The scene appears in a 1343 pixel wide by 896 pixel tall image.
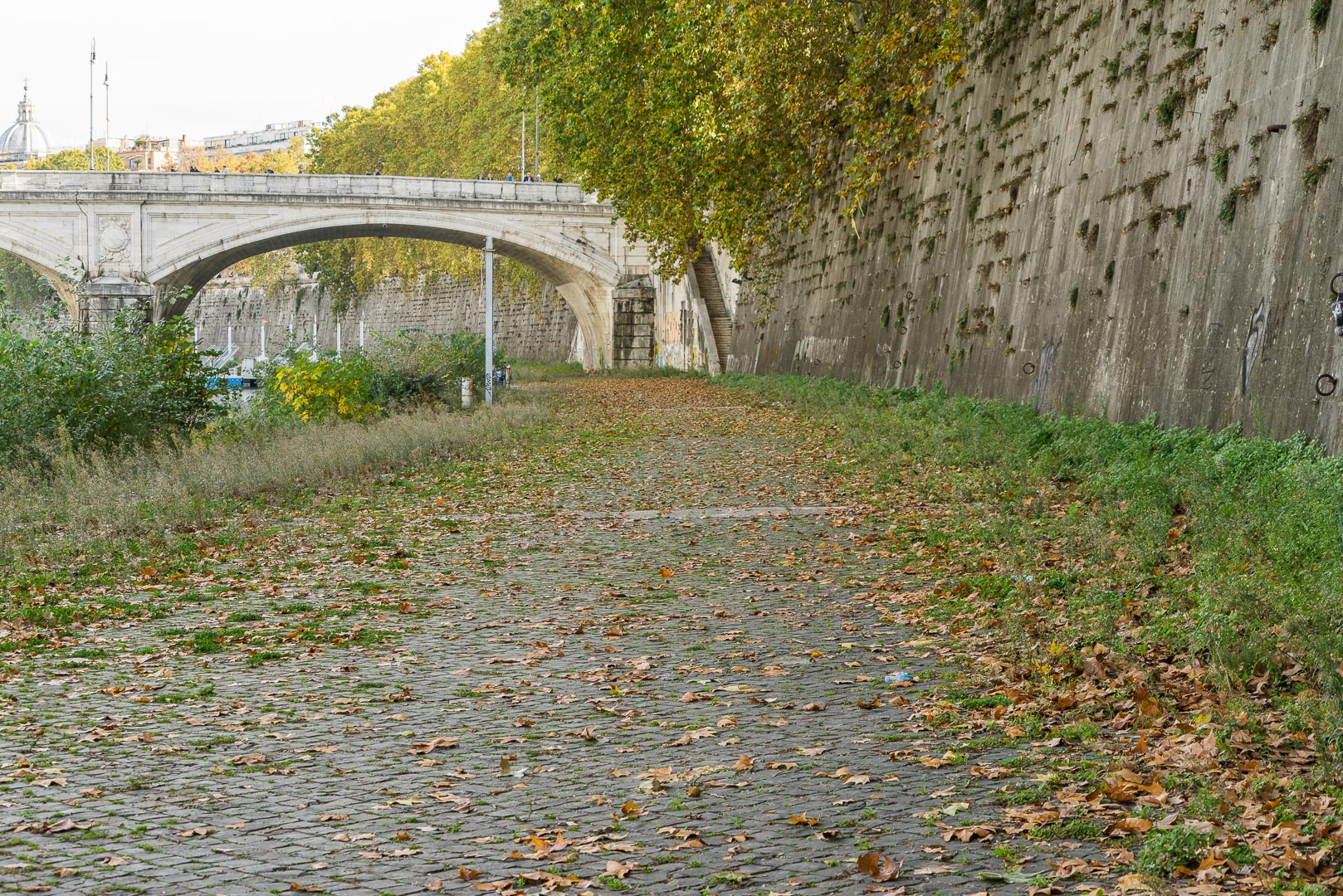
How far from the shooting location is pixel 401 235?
54438mm

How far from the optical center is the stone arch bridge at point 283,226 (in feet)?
156

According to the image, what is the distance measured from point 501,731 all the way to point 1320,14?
286 inches

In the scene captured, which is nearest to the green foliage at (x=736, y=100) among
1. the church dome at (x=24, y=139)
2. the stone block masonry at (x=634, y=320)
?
the stone block masonry at (x=634, y=320)

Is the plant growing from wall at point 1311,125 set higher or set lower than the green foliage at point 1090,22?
lower

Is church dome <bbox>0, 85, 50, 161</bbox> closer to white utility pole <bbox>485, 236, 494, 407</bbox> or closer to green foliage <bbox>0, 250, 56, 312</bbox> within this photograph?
green foliage <bbox>0, 250, 56, 312</bbox>

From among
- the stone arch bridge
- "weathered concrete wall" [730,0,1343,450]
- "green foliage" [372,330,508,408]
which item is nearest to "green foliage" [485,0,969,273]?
"weathered concrete wall" [730,0,1343,450]

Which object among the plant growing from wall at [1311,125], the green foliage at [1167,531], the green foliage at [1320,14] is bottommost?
the green foliage at [1167,531]

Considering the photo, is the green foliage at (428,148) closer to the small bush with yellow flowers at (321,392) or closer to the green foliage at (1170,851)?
the small bush with yellow flowers at (321,392)

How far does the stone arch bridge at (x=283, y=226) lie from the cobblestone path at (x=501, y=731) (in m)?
34.4

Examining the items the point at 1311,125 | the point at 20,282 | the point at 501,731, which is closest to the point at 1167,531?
the point at 1311,125

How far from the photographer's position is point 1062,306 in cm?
1423

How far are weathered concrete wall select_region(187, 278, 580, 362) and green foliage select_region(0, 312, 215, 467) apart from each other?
33410 millimetres

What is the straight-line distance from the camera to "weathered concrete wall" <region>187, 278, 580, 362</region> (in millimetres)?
70688

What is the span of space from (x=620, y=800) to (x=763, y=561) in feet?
16.3
